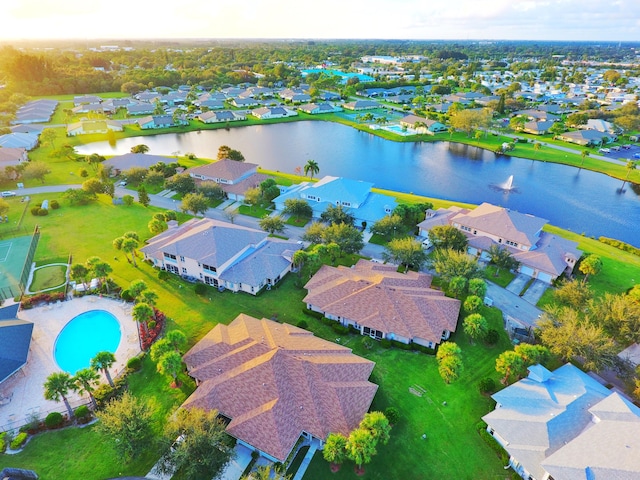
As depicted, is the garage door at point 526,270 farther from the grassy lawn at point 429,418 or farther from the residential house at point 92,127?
the residential house at point 92,127

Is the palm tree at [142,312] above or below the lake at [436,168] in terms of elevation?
above

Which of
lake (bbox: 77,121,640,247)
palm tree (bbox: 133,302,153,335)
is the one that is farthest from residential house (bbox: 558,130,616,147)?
palm tree (bbox: 133,302,153,335)

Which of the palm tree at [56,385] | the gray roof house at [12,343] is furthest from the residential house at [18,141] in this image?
the palm tree at [56,385]

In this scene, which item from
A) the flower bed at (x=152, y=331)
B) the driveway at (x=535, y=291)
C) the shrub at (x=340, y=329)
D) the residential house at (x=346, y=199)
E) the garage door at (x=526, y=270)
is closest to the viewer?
the flower bed at (x=152, y=331)

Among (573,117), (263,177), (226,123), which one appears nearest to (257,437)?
(263,177)

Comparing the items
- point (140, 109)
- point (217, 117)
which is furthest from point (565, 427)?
point (140, 109)
